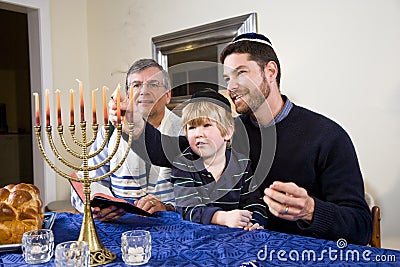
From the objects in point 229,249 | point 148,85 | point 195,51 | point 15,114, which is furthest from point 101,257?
point 15,114

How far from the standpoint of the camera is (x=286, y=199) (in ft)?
2.83

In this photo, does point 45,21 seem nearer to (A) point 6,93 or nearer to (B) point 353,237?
(B) point 353,237

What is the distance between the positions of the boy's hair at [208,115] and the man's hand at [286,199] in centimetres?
29

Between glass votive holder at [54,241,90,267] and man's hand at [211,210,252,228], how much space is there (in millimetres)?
378

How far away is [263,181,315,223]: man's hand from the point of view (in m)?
0.86

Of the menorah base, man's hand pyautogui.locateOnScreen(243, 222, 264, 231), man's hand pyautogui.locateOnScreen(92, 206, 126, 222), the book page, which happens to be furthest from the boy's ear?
the book page

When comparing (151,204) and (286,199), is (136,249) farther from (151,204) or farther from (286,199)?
(151,204)

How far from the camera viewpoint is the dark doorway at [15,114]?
16.5 feet

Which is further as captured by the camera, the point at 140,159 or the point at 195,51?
the point at 195,51

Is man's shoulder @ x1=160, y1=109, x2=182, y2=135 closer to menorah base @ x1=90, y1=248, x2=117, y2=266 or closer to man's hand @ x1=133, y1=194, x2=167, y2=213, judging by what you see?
man's hand @ x1=133, y1=194, x2=167, y2=213

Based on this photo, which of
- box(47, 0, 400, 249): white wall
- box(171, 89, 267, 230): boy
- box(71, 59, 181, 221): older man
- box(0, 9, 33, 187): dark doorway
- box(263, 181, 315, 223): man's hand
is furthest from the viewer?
box(0, 9, 33, 187): dark doorway

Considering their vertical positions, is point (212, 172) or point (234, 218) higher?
point (212, 172)

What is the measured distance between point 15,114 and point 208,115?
190 inches

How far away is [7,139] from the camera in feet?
16.8
